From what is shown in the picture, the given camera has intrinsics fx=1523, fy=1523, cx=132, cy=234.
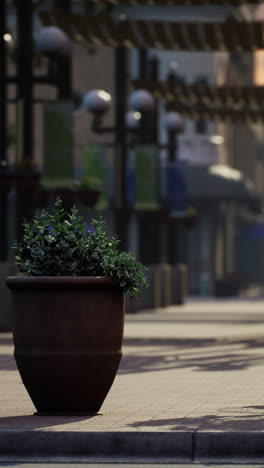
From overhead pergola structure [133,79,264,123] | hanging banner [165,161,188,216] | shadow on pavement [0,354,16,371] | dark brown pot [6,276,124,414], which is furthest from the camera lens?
hanging banner [165,161,188,216]

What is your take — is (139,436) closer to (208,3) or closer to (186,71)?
(208,3)

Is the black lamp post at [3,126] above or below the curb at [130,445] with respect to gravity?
above

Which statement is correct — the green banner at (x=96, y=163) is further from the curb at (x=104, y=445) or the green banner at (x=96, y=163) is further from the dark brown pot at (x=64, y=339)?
the curb at (x=104, y=445)

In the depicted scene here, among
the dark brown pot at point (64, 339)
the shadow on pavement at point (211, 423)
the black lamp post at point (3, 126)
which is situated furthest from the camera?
the black lamp post at point (3, 126)

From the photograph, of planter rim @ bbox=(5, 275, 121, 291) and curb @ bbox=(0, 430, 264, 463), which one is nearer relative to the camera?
curb @ bbox=(0, 430, 264, 463)

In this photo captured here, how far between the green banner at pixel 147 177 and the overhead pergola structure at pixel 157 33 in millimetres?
8050

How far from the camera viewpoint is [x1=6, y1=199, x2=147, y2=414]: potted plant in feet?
38.9

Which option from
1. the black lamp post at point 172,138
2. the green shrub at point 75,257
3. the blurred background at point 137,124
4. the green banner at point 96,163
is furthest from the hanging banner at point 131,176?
the green shrub at point 75,257

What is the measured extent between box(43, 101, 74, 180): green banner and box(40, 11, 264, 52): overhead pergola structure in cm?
231

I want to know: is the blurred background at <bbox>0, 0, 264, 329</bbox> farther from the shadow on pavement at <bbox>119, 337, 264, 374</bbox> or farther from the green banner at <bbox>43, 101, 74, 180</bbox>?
the shadow on pavement at <bbox>119, 337, 264, 374</bbox>

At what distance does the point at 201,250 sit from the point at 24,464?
5550 centimetres

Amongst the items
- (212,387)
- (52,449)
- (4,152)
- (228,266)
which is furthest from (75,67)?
(52,449)

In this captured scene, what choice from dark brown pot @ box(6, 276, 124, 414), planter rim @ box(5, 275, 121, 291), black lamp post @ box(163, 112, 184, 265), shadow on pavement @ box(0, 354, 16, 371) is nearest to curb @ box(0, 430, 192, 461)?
dark brown pot @ box(6, 276, 124, 414)

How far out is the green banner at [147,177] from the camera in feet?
122
